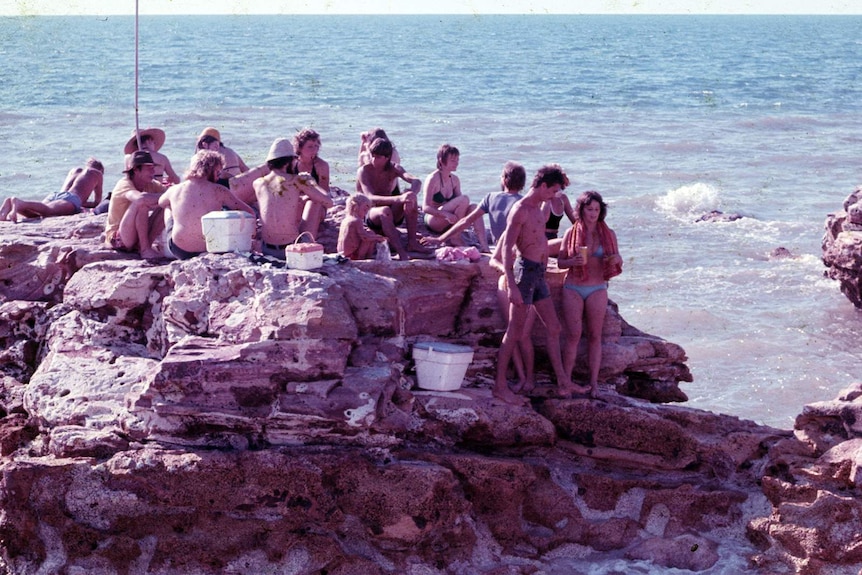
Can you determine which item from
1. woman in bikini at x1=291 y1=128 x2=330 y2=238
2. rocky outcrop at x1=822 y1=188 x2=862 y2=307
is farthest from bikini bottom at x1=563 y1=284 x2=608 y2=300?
rocky outcrop at x1=822 y1=188 x2=862 y2=307

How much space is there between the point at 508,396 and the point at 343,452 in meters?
1.38

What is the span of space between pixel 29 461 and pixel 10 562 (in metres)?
0.65


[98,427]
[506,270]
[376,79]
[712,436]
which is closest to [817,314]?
[712,436]

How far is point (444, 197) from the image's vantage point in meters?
10.2

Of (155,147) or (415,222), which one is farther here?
(155,147)

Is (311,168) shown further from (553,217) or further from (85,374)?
(85,374)

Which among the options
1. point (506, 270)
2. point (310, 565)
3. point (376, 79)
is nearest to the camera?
point (310, 565)

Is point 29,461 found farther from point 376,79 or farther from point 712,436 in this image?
point 376,79

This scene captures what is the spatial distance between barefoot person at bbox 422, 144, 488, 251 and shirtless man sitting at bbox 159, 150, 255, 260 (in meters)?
2.07

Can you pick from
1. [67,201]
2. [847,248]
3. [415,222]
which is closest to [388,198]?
[415,222]

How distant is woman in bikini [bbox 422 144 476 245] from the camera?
Result: 9.98 m

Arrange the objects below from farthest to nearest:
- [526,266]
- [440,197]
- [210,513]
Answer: [440,197], [526,266], [210,513]

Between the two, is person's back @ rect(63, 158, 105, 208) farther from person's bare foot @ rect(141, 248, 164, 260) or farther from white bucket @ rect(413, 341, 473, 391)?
white bucket @ rect(413, 341, 473, 391)

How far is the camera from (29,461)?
7.42 m
